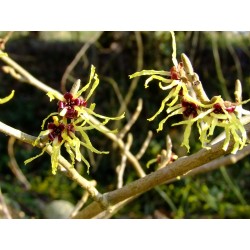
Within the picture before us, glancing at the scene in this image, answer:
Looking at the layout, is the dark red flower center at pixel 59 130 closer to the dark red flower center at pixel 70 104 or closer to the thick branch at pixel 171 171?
the dark red flower center at pixel 70 104

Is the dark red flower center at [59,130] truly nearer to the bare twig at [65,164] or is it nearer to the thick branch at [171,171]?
the bare twig at [65,164]

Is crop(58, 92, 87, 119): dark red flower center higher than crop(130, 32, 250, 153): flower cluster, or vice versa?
crop(58, 92, 87, 119): dark red flower center

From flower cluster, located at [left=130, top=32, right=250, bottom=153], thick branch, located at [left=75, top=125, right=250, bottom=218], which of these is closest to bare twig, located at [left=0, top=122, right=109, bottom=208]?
thick branch, located at [left=75, top=125, right=250, bottom=218]

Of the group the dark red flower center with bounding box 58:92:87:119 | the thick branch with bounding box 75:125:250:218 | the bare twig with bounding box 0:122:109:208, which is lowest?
the thick branch with bounding box 75:125:250:218

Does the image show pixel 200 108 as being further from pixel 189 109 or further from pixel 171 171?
pixel 171 171

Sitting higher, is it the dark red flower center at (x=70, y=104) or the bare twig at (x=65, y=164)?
the dark red flower center at (x=70, y=104)

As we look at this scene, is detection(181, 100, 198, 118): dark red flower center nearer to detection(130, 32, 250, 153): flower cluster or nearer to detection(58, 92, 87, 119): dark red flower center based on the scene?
detection(130, 32, 250, 153): flower cluster

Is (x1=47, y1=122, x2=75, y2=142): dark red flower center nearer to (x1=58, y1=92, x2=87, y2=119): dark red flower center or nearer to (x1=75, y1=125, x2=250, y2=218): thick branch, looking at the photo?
(x1=58, y1=92, x2=87, y2=119): dark red flower center

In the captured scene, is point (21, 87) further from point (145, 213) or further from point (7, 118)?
point (145, 213)

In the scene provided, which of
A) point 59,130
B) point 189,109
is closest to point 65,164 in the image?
point 59,130

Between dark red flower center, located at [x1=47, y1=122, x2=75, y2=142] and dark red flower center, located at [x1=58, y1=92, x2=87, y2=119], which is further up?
dark red flower center, located at [x1=58, y1=92, x2=87, y2=119]

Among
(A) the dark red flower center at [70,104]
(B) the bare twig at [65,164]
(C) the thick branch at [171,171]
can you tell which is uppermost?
(A) the dark red flower center at [70,104]

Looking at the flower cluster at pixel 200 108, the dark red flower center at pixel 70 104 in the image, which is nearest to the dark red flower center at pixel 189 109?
the flower cluster at pixel 200 108
